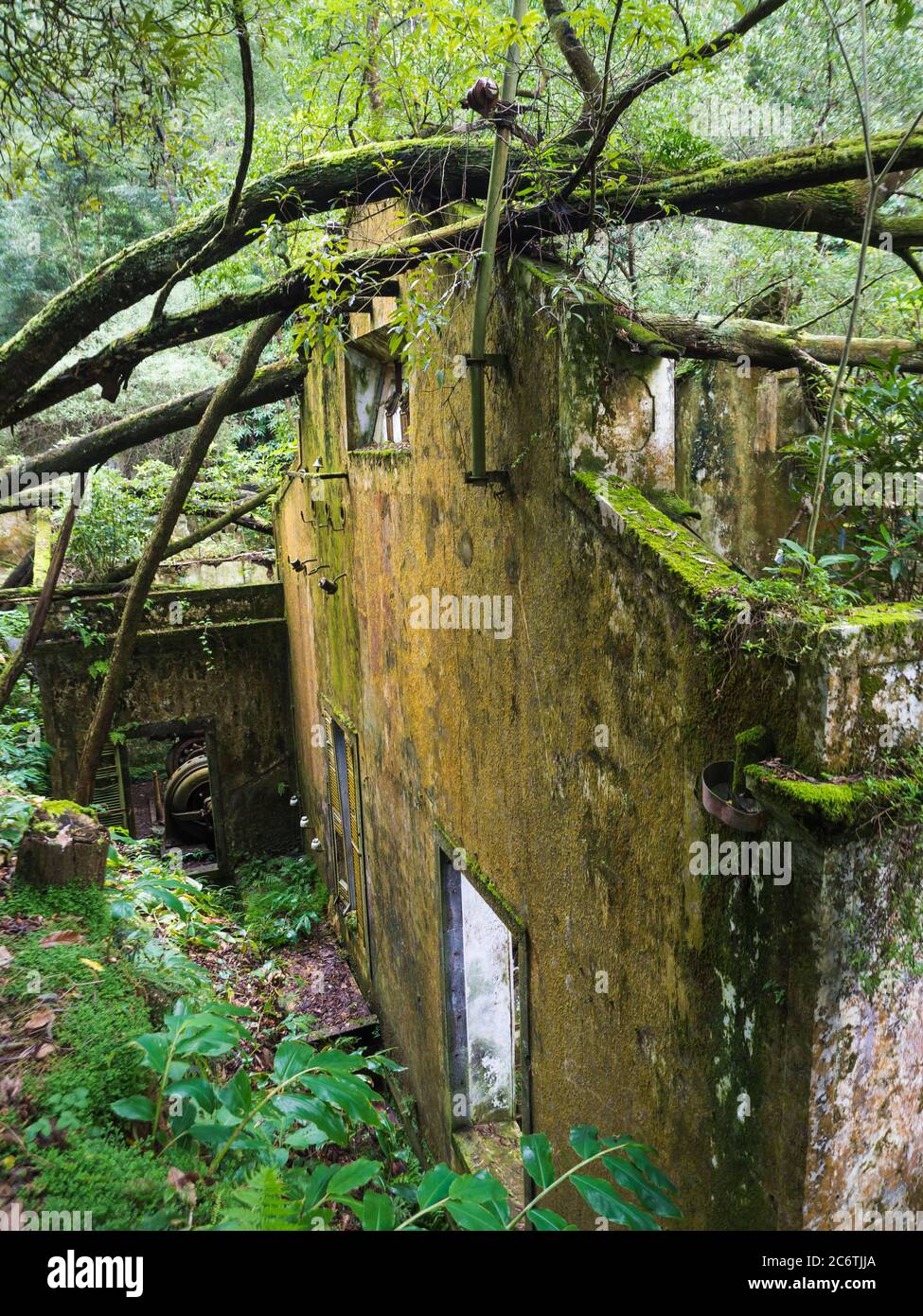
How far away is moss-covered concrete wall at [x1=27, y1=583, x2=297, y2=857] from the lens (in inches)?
364

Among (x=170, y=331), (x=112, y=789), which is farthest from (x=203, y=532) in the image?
(x=170, y=331)

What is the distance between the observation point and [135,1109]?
7.68 feet

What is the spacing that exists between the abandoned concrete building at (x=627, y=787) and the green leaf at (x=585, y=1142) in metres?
0.31

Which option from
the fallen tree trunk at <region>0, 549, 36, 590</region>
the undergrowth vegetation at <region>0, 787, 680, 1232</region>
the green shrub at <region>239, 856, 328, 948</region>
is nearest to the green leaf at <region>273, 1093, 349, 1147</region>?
the undergrowth vegetation at <region>0, 787, 680, 1232</region>

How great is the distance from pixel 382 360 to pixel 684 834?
18.8ft

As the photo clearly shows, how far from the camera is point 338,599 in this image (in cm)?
728

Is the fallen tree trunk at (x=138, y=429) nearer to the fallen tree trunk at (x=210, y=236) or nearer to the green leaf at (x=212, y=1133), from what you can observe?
the fallen tree trunk at (x=210, y=236)

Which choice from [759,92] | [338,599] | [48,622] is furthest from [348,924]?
[759,92]

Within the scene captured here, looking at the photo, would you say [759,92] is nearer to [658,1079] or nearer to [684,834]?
[684,834]

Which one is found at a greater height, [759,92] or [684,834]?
[759,92]

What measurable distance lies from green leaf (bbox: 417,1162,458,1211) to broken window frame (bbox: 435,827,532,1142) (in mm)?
1469

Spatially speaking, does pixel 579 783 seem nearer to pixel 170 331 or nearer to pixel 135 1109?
pixel 135 1109

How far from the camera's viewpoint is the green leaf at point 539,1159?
2129 millimetres

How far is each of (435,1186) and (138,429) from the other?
22.6ft
